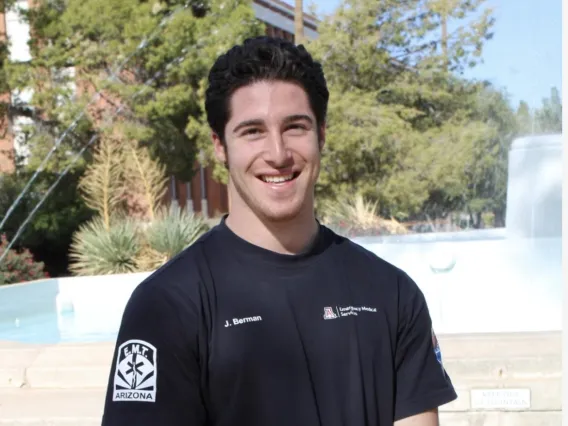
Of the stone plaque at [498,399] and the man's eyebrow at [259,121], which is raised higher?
the man's eyebrow at [259,121]

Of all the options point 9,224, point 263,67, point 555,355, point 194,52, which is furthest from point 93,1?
point 263,67

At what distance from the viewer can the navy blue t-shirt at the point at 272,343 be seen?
1.48 m

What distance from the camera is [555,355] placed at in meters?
3.92

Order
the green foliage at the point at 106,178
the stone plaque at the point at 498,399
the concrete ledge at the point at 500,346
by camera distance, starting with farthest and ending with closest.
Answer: the green foliage at the point at 106,178
the concrete ledge at the point at 500,346
the stone plaque at the point at 498,399

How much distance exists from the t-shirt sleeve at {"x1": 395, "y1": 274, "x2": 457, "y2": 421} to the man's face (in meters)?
0.33

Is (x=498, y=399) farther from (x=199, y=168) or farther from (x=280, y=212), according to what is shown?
(x=199, y=168)

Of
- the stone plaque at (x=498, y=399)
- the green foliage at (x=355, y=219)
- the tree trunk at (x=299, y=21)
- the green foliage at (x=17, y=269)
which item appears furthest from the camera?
the tree trunk at (x=299, y=21)

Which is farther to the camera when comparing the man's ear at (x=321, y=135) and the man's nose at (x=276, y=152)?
the man's ear at (x=321, y=135)

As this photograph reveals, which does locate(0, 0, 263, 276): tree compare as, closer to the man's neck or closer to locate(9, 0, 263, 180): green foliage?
locate(9, 0, 263, 180): green foliage

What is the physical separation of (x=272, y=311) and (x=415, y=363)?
0.37 m

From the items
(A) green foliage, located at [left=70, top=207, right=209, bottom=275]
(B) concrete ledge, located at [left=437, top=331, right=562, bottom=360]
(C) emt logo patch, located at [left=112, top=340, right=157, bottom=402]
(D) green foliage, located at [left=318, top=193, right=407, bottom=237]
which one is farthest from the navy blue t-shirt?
(D) green foliage, located at [left=318, top=193, right=407, bottom=237]

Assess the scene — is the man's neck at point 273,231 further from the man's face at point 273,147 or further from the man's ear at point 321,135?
the man's ear at point 321,135

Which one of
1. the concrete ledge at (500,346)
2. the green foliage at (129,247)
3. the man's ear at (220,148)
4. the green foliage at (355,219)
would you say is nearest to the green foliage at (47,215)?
the green foliage at (129,247)

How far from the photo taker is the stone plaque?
3.84 metres
